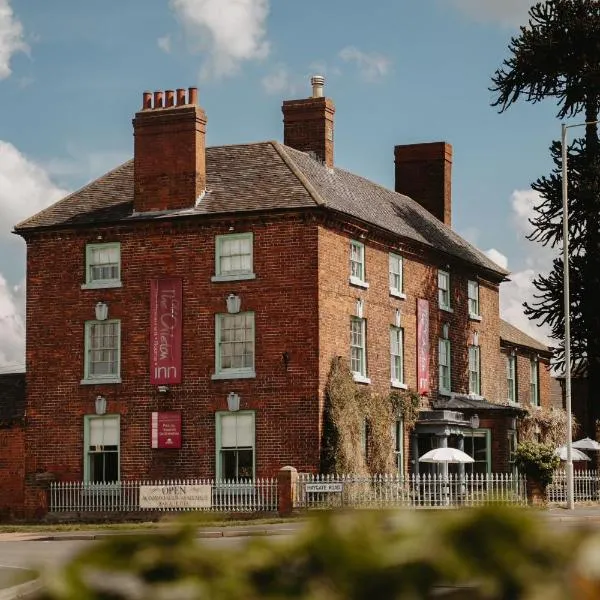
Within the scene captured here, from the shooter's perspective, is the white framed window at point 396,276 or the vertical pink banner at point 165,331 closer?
the vertical pink banner at point 165,331

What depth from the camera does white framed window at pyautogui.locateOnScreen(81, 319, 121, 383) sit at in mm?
41844

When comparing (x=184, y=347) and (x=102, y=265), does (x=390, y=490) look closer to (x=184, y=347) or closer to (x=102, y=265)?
(x=184, y=347)

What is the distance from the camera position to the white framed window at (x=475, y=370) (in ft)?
166

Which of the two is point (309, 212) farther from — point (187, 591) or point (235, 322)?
point (187, 591)

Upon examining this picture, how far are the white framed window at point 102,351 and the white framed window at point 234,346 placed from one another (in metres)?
3.06

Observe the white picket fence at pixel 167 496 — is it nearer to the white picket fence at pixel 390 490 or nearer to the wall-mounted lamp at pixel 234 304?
the white picket fence at pixel 390 490

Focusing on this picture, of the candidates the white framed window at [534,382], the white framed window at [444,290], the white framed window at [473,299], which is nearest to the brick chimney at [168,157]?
the white framed window at [444,290]

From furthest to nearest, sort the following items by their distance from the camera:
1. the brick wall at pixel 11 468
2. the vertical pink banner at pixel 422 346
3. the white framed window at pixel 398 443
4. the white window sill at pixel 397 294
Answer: the vertical pink banner at pixel 422 346 → the white window sill at pixel 397 294 → the white framed window at pixel 398 443 → the brick wall at pixel 11 468

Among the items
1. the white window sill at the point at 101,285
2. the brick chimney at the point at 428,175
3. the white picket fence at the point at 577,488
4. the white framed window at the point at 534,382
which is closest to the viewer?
the white window sill at the point at 101,285

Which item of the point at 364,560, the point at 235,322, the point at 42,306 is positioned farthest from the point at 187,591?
the point at 42,306

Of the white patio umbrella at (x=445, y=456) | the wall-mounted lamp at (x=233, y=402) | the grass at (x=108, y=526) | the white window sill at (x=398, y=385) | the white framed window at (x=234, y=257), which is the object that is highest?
the white framed window at (x=234, y=257)

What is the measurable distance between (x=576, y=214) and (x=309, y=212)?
41.9 feet

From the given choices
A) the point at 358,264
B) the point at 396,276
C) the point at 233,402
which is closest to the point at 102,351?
the point at 233,402

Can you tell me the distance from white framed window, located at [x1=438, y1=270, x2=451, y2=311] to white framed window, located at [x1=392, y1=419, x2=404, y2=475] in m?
6.06
